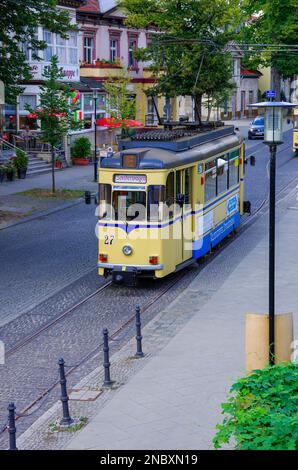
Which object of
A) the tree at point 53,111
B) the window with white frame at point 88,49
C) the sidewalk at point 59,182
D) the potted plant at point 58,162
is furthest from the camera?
the window with white frame at point 88,49

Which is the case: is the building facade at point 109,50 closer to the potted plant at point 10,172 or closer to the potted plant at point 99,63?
the potted plant at point 99,63

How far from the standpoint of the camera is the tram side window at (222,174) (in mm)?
23391

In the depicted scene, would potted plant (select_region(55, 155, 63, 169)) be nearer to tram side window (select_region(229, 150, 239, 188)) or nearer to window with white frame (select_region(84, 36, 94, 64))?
window with white frame (select_region(84, 36, 94, 64))

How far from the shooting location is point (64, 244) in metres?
25.3

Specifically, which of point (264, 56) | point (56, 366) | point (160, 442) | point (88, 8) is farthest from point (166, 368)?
point (264, 56)

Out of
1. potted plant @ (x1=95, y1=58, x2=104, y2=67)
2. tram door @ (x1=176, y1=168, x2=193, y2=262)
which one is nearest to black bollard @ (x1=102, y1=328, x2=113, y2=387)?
tram door @ (x1=176, y1=168, x2=193, y2=262)

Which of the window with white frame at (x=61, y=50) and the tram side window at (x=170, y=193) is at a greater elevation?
the window with white frame at (x=61, y=50)

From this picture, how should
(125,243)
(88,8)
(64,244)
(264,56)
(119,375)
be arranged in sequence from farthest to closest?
1. (264,56)
2. (88,8)
3. (64,244)
4. (125,243)
5. (119,375)

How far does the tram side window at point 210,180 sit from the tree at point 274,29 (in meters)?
41.4

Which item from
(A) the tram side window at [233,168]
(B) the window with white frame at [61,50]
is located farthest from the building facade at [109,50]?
(A) the tram side window at [233,168]

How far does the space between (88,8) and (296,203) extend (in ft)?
94.7

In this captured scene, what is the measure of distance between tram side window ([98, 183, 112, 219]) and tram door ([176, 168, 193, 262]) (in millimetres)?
1578

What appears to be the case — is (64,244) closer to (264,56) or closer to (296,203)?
(296,203)

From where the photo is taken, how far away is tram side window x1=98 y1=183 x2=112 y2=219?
61.9 feet
